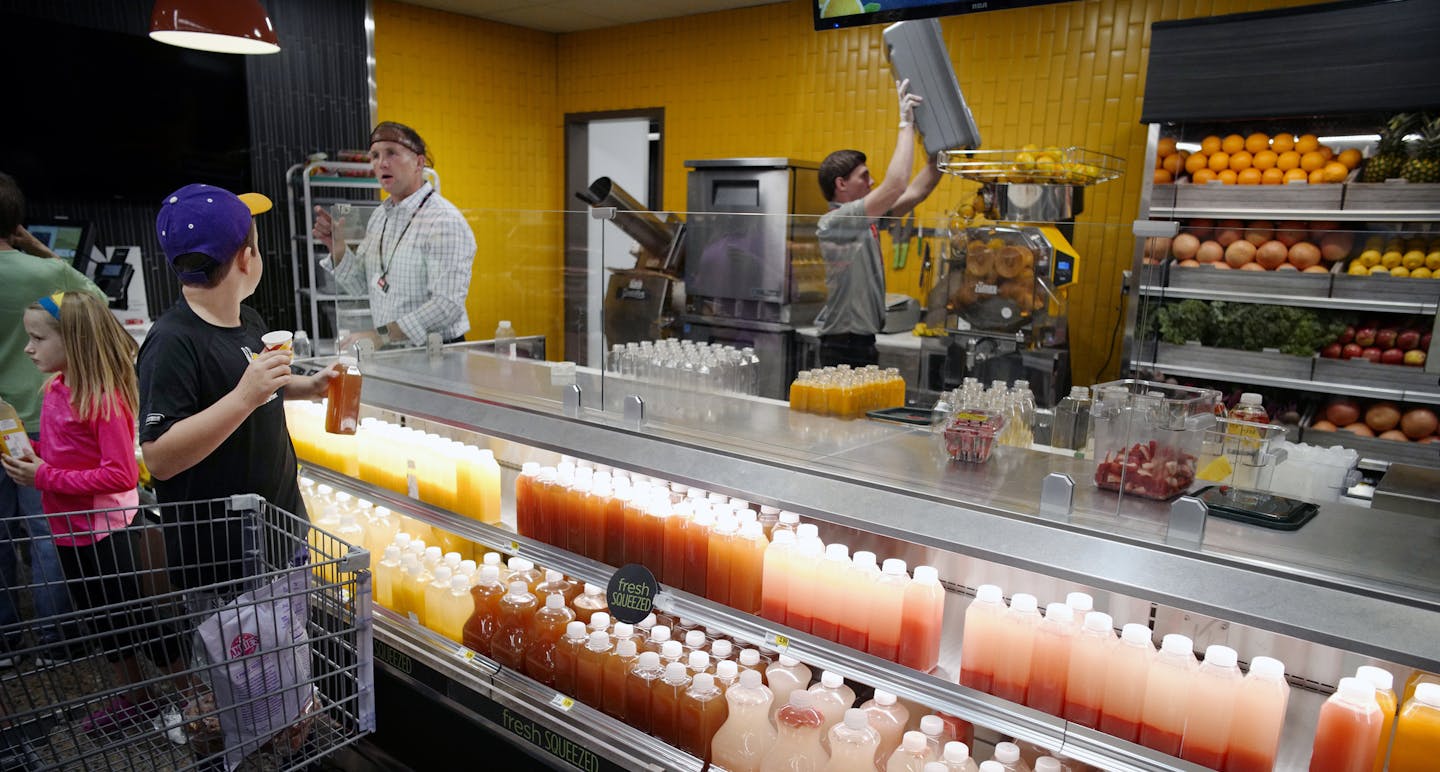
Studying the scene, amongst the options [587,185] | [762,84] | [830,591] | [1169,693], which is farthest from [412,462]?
[587,185]

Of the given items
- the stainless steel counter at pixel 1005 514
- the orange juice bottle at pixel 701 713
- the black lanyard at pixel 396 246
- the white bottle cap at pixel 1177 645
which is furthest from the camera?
the black lanyard at pixel 396 246

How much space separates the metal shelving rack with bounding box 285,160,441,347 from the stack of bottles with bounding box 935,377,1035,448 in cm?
470

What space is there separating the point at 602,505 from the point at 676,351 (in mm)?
784

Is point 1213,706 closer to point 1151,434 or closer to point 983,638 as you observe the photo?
point 983,638

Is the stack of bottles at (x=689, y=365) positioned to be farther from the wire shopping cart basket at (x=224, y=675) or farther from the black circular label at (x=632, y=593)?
the wire shopping cart basket at (x=224, y=675)

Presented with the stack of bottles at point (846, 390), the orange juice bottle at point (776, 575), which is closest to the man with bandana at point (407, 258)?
the stack of bottles at point (846, 390)

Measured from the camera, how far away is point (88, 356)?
307cm

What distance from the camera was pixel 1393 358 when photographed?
14.2 ft

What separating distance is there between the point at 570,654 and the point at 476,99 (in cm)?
707

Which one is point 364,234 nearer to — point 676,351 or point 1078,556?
point 676,351

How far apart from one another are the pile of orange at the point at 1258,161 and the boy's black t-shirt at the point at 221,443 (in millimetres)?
4859

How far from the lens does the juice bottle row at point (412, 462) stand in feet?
9.19

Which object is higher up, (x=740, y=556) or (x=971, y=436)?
(x=971, y=436)

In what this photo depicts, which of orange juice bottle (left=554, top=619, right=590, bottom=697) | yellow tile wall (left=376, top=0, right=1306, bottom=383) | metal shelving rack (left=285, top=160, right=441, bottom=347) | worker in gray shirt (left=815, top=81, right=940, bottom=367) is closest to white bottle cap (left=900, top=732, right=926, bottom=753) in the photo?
orange juice bottle (left=554, top=619, right=590, bottom=697)
